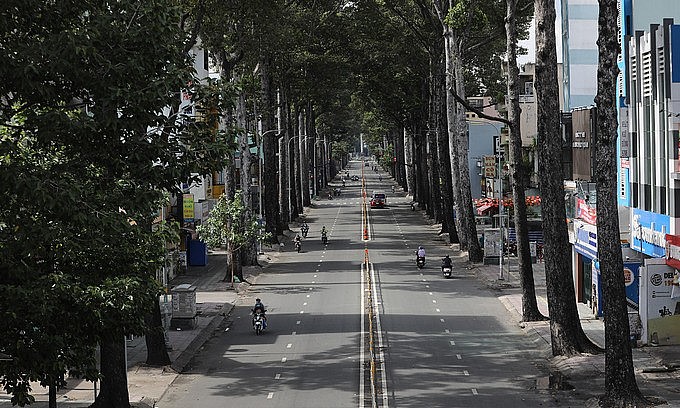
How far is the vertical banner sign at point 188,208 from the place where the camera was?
57594 millimetres

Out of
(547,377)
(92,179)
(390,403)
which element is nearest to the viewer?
(92,179)

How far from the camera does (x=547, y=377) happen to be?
26562 mm

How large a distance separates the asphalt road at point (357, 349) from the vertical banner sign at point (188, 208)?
5.24 metres

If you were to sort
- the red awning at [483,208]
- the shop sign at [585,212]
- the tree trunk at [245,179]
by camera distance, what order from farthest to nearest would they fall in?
the red awning at [483,208]
the tree trunk at [245,179]
the shop sign at [585,212]

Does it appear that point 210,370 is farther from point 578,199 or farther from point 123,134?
point 578,199

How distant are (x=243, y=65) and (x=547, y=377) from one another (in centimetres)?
3872

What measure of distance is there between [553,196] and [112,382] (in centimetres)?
1352

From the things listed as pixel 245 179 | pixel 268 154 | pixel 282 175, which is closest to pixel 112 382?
pixel 245 179

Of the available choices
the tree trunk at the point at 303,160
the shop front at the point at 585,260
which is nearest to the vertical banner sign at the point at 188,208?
the shop front at the point at 585,260

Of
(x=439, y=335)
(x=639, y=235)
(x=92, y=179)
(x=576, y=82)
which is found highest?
(x=576, y=82)

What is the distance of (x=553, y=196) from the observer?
98.7ft

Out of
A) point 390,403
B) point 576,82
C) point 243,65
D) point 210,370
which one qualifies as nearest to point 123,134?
point 390,403

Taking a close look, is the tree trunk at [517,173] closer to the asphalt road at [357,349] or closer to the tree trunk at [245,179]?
the asphalt road at [357,349]

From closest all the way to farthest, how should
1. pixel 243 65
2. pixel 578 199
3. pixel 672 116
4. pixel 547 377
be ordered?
pixel 547 377, pixel 672 116, pixel 578 199, pixel 243 65
